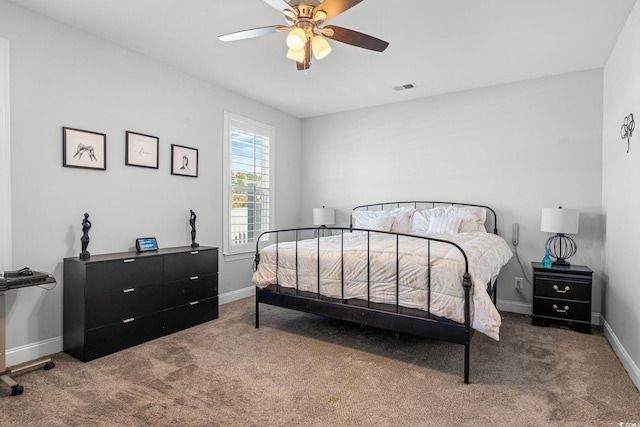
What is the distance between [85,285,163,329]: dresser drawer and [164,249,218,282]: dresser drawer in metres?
0.19

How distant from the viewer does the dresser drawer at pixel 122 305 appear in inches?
108

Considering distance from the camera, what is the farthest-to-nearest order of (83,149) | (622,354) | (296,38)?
(83,149) < (622,354) < (296,38)

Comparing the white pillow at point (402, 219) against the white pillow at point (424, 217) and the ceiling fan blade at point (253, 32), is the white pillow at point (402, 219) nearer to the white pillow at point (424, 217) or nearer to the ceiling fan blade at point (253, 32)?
the white pillow at point (424, 217)

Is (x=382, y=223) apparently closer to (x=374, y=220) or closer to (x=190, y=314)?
(x=374, y=220)

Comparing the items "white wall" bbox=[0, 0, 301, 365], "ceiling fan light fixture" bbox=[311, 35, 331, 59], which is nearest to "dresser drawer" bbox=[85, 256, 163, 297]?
"white wall" bbox=[0, 0, 301, 365]

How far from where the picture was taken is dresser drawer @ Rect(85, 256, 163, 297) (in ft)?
8.99

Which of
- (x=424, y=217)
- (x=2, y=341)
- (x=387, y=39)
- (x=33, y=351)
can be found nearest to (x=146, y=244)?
(x=33, y=351)

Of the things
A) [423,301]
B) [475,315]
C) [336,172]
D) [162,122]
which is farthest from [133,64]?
[475,315]

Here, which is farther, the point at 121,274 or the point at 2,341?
the point at 121,274

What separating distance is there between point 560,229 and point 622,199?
0.71 metres

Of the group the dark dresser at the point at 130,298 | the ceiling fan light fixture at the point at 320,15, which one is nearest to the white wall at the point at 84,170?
the dark dresser at the point at 130,298

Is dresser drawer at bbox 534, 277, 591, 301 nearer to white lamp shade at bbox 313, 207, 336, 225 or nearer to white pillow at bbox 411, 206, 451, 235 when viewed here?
white pillow at bbox 411, 206, 451, 235

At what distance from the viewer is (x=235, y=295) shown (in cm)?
458

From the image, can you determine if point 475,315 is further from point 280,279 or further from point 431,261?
point 280,279
